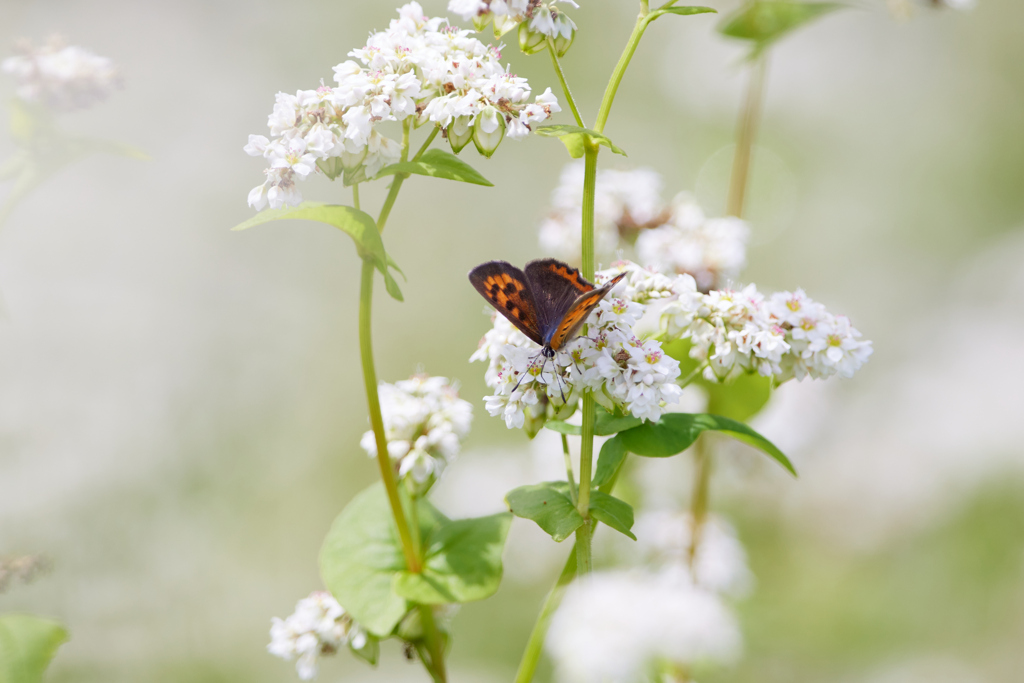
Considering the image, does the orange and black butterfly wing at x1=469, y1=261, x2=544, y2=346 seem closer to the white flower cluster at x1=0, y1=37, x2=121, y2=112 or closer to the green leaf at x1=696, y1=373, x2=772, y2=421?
the green leaf at x1=696, y1=373, x2=772, y2=421

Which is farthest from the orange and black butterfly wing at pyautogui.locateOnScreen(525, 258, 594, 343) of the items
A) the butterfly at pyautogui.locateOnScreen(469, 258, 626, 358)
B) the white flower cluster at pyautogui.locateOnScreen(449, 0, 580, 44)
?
the white flower cluster at pyautogui.locateOnScreen(449, 0, 580, 44)

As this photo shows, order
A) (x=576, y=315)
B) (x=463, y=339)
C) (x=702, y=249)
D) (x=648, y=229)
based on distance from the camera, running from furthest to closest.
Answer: (x=463, y=339)
(x=648, y=229)
(x=702, y=249)
(x=576, y=315)

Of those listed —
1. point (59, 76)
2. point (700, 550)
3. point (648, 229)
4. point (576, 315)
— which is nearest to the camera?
point (576, 315)

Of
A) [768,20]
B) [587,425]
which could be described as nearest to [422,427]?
[587,425]

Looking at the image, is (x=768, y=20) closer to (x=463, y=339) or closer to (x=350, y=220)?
(x=350, y=220)

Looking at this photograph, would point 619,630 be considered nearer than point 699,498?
Yes

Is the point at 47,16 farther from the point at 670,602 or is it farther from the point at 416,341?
the point at 670,602

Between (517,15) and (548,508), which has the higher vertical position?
(517,15)
